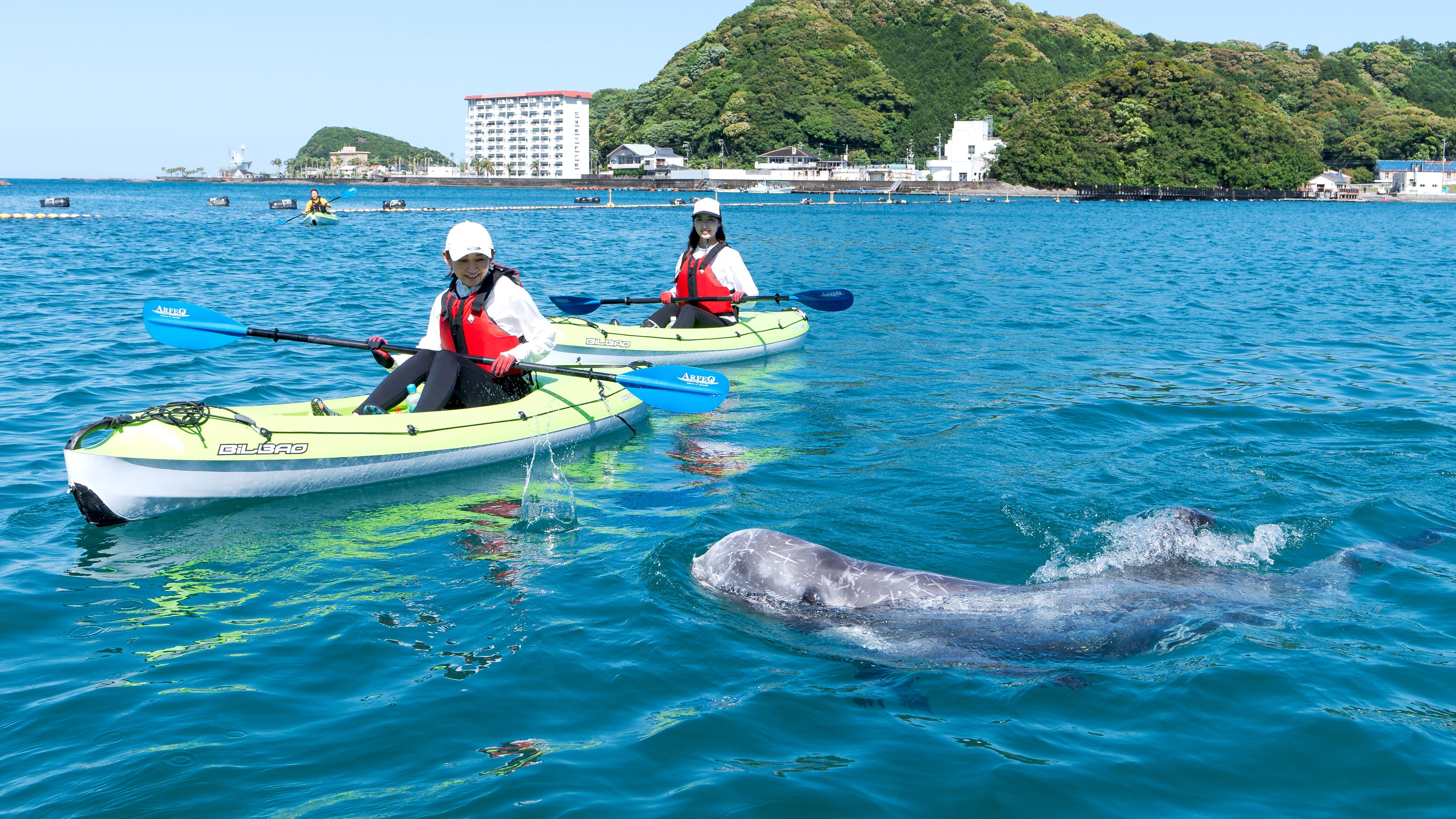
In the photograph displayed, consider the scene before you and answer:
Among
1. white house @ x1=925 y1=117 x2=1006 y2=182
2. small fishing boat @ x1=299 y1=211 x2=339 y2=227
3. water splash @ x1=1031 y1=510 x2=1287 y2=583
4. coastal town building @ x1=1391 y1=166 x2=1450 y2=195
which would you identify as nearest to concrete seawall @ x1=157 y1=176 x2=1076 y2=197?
white house @ x1=925 y1=117 x2=1006 y2=182

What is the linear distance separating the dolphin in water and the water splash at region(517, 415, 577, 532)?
5.36 feet

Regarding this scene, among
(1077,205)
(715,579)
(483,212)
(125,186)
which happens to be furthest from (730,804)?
(125,186)

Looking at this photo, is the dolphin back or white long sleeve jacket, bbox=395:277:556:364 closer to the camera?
the dolphin back

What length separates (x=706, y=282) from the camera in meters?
14.5

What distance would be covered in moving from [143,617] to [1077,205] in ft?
325

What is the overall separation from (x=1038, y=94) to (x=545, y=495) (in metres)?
160

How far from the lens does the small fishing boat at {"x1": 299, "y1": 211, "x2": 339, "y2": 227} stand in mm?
44781

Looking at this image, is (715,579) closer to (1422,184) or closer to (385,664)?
(385,664)

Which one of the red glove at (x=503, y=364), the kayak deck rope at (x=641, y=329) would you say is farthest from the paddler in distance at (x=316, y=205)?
the red glove at (x=503, y=364)

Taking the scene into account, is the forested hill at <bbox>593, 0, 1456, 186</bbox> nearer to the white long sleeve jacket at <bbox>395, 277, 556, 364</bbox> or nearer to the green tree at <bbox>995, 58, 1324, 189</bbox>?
the green tree at <bbox>995, 58, 1324, 189</bbox>

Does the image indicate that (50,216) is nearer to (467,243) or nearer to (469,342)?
(469,342)

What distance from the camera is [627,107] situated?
599 feet

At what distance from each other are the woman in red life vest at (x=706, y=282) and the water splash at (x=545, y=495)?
4987mm

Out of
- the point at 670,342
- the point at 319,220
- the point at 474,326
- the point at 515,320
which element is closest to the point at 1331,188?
the point at 319,220
